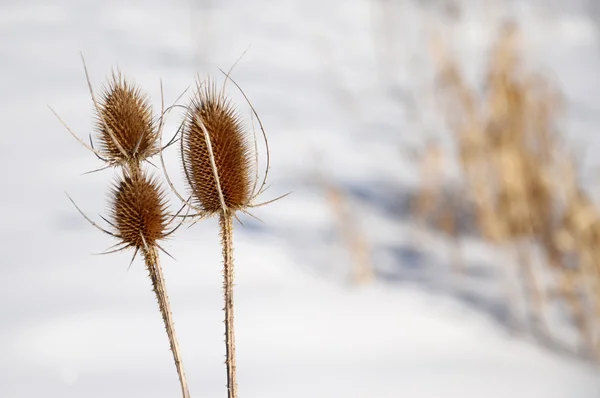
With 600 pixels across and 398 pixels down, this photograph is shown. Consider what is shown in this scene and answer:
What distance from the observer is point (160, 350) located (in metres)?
1.85

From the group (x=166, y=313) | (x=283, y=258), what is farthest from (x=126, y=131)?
(x=283, y=258)

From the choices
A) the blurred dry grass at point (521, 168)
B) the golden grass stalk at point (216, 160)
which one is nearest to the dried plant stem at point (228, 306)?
the golden grass stalk at point (216, 160)

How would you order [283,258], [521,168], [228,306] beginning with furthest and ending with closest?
[283,258] → [521,168] → [228,306]

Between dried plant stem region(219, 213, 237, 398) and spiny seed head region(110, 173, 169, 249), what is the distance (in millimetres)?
48

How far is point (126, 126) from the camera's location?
0.56 m

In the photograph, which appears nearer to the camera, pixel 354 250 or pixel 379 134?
pixel 354 250

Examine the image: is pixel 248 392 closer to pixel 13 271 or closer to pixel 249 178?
pixel 13 271

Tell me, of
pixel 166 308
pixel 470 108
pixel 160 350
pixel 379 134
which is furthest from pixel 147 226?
pixel 379 134

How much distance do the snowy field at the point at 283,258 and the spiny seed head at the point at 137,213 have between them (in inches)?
14.0

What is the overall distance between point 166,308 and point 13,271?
6.00ft

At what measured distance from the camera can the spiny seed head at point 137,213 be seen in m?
0.54

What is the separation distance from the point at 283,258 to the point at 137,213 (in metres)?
1.81

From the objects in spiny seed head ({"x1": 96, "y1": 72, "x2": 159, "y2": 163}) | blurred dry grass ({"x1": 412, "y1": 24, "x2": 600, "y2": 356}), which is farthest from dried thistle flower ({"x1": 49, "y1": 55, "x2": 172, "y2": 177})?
blurred dry grass ({"x1": 412, "y1": 24, "x2": 600, "y2": 356})

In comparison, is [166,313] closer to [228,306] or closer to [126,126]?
[228,306]
